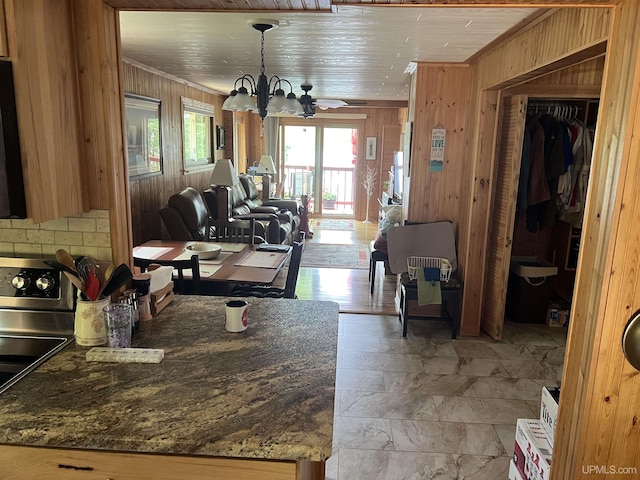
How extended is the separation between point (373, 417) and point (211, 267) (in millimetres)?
1457

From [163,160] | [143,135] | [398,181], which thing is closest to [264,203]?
[398,181]

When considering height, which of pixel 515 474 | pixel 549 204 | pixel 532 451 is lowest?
pixel 515 474

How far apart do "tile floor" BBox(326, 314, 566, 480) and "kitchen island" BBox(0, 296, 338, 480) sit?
1.11m

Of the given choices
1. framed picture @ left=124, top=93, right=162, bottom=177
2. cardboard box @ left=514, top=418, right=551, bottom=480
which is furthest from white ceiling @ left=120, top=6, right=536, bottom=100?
cardboard box @ left=514, top=418, right=551, bottom=480

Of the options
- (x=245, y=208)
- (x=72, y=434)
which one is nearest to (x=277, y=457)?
(x=72, y=434)

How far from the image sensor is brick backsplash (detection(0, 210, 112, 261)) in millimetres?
1859

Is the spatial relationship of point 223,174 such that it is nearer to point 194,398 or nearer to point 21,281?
point 21,281

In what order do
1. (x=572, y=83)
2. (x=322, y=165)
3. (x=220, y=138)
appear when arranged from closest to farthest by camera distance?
1. (x=572, y=83)
2. (x=220, y=138)
3. (x=322, y=165)

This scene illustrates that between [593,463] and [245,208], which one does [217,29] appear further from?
[245,208]

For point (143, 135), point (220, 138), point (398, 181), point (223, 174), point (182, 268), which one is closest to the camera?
point (182, 268)

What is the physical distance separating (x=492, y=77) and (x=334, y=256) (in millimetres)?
3991

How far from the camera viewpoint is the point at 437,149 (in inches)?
168

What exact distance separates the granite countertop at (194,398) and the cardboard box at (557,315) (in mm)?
3377

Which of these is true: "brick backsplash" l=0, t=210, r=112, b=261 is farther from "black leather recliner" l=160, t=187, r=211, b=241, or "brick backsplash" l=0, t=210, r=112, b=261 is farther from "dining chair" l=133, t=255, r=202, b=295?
"black leather recliner" l=160, t=187, r=211, b=241
